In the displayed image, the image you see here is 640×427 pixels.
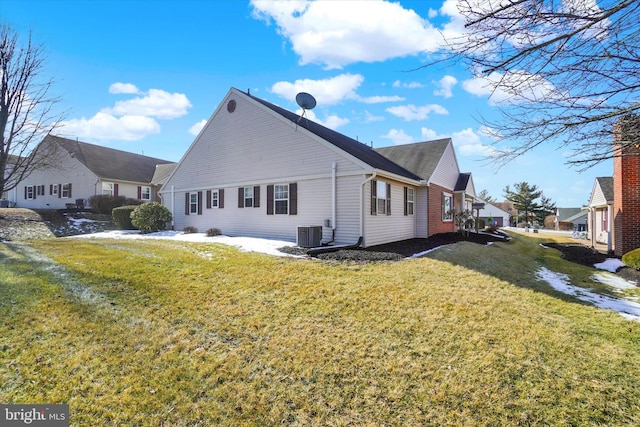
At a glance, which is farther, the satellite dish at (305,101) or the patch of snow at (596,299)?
the satellite dish at (305,101)

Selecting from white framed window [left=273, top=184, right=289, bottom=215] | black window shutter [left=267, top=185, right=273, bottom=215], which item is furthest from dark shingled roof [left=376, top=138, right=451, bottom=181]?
black window shutter [left=267, top=185, right=273, bottom=215]

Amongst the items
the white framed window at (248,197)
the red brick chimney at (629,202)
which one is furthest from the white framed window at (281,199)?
→ the red brick chimney at (629,202)

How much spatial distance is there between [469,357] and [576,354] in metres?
1.51

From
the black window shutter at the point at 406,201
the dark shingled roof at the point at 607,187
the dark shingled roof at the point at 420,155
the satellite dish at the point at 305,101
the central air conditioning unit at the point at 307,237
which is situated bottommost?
the central air conditioning unit at the point at 307,237

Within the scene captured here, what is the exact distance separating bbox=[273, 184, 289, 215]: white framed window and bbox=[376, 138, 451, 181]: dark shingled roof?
7.39 m

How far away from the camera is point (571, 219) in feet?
160

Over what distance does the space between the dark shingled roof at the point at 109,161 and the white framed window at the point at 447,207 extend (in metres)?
26.6

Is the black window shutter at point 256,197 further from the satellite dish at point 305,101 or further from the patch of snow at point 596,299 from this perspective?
the patch of snow at point 596,299

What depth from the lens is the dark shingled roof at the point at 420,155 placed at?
16047 millimetres

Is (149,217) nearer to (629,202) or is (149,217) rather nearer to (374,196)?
(374,196)

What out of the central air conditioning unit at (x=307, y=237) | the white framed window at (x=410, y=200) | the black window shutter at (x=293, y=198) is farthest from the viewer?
the white framed window at (x=410, y=200)

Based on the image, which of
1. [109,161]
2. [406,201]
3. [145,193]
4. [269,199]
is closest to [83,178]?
[109,161]

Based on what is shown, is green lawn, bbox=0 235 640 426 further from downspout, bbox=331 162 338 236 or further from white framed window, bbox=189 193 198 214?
white framed window, bbox=189 193 198 214

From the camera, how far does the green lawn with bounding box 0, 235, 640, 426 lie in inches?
121
